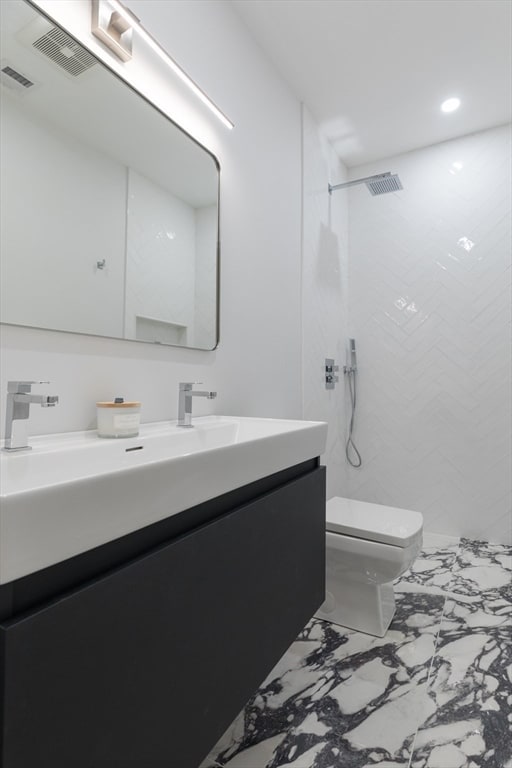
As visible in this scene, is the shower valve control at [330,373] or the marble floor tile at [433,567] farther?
the shower valve control at [330,373]

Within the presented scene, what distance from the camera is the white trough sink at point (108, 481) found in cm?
49

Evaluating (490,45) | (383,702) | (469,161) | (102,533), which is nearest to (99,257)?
(102,533)

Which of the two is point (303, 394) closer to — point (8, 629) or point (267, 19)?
point (267, 19)

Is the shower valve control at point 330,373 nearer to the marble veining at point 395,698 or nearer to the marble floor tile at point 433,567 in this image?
the marble floor tile at point 433,567

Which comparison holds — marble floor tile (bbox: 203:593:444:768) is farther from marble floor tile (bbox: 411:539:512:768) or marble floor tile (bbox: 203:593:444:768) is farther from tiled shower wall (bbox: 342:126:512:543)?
tiled shower wall (bbox: 342:126:512:543)

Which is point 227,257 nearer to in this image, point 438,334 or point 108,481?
point 108,481

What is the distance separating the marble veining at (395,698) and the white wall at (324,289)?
1.04 metres

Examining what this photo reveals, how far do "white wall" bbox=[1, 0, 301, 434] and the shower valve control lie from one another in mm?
389

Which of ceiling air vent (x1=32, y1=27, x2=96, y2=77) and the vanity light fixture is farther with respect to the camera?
the vanity light fixture

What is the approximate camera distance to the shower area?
2551 mm

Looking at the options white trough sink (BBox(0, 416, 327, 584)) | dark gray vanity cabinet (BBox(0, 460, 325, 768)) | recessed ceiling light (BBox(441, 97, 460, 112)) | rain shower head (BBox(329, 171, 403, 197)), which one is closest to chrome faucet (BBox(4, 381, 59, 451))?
white trough sink (BBox(0, 416, 327, 584))

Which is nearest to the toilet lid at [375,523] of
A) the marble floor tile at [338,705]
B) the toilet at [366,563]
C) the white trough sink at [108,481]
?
the toilet at [366,563]

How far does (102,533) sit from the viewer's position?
1.92ft

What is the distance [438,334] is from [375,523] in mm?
1548
